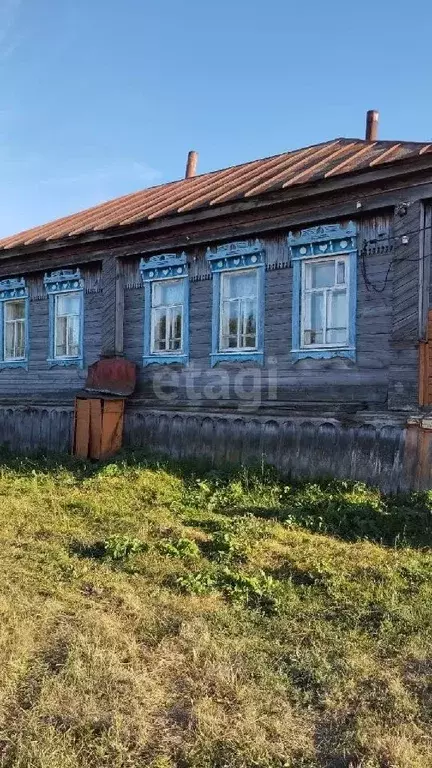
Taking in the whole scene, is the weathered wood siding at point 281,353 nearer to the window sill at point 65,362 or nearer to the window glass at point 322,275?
the window glass at point 322,275

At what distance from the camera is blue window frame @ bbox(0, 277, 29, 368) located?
13203 mm

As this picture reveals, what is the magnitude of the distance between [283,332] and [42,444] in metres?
5.48

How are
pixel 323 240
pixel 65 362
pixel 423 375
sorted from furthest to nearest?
1. pixel 65 362
2. pixel 323 240
3. pixel 423 375

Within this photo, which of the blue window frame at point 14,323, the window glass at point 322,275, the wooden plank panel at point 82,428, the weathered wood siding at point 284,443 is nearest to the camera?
the weathered wood siding at point 284,443

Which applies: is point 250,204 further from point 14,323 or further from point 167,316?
point 14,323

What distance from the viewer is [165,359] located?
10.7 meters

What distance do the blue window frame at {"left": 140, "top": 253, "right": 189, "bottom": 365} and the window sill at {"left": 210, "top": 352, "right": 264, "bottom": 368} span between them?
577mm

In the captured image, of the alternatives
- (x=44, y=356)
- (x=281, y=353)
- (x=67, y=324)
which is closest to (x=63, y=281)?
(x=67, y=324)

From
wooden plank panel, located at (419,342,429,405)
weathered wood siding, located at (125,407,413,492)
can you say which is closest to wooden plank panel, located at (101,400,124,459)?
weathered wood siding, located at (125,407,413,492)

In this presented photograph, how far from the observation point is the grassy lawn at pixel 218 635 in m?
2.96

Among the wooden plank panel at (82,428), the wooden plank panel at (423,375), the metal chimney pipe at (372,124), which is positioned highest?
the metal chimney pipe at (372,124)

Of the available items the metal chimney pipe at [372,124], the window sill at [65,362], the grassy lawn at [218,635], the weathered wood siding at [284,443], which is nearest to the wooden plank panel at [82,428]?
the weathered wood siding at [284,443]

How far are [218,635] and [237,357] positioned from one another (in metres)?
6.10

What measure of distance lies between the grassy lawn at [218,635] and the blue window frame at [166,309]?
3.86m
